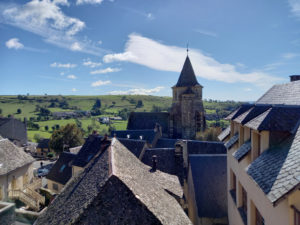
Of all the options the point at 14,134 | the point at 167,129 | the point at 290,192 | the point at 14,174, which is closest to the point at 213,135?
the point at 167,129

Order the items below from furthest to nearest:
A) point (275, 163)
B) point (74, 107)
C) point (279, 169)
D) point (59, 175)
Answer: point (74, 107)
point (59, 175)
point (275, 163)
point (279, 169)

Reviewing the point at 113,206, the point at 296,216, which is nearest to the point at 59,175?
the point at 113,206

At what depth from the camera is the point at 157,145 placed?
96.7 feet

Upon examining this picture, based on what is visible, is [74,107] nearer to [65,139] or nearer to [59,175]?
[65,139]

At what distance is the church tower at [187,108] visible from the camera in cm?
3638

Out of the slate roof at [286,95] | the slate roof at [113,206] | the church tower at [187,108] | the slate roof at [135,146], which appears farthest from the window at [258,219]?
the church tower at [187,108]

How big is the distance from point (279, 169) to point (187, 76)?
33820 millimetres

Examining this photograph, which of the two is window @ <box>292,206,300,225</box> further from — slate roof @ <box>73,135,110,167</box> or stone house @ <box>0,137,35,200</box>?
stone house @ <box>0,137,35,200</box>

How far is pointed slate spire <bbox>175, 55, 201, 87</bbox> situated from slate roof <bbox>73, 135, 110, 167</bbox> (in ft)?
67.2

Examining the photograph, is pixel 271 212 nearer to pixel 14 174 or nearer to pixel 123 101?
pixel 14 174

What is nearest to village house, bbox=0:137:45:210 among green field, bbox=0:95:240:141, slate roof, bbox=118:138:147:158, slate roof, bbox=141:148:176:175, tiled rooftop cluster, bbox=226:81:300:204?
slate roof, bbox=118:138:147:158

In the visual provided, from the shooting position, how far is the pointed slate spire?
36625mm

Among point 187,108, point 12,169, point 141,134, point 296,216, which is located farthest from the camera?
point 187,108

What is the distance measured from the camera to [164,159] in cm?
1883
